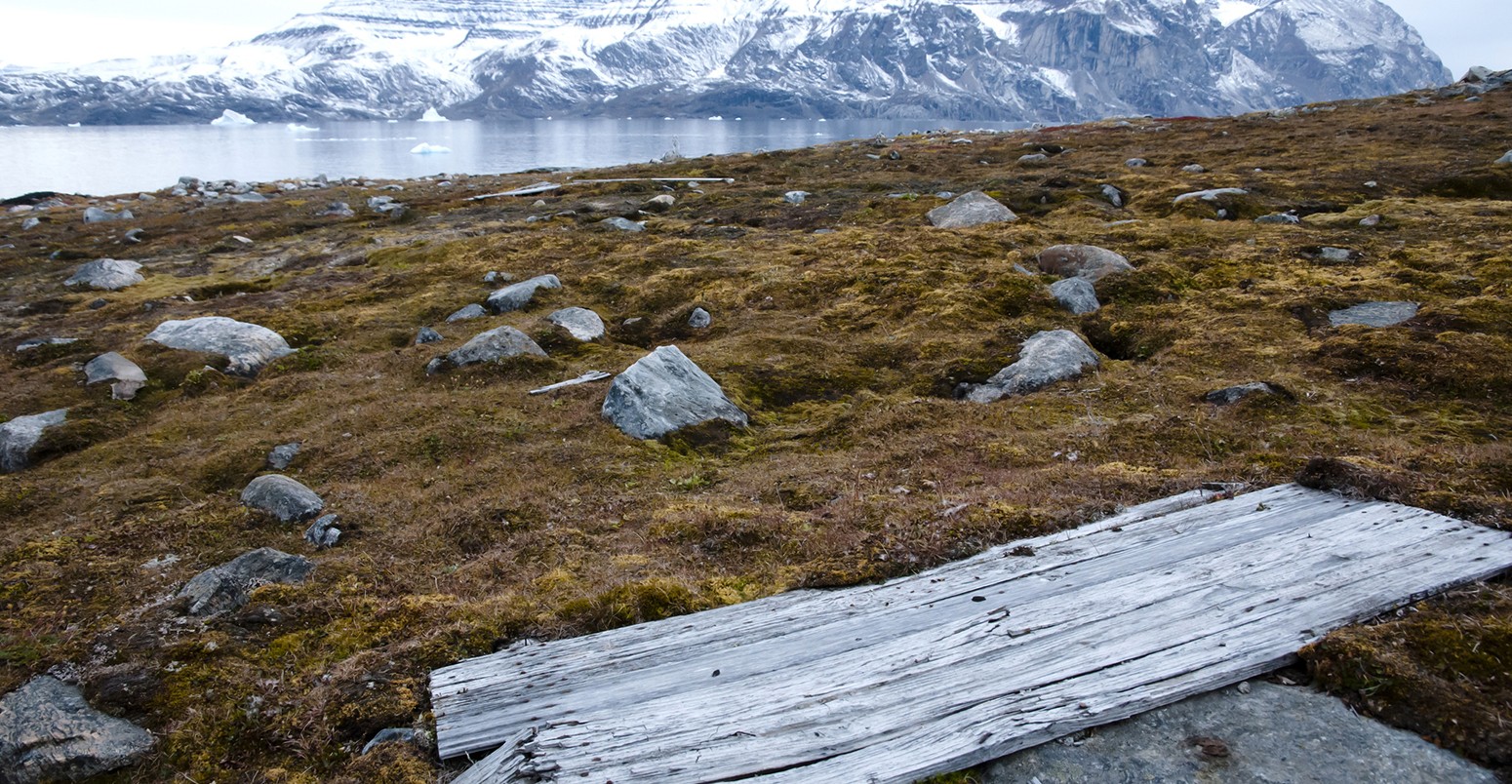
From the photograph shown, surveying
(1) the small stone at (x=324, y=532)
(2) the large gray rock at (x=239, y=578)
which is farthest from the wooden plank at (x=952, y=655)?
(1) the small stone at (x=324, y=532)

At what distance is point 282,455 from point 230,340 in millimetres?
6767

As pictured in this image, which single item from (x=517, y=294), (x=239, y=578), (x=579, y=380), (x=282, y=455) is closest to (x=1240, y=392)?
(x=579, y=380)

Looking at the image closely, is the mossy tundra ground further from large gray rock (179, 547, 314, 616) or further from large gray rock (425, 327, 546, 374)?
large gray rock (425, 327, 546, 374)

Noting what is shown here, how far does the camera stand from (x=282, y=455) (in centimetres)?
1187

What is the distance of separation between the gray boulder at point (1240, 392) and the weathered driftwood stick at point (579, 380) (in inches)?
405

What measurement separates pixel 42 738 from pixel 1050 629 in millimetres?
7335

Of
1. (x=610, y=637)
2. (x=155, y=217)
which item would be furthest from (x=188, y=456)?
(x=155, y=217)

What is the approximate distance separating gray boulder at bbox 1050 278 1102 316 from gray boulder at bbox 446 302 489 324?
44.9 feet

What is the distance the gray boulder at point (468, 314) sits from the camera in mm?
18812

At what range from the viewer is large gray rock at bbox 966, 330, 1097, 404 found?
13.0m

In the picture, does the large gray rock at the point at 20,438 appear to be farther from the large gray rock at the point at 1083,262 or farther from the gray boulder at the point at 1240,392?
the large gray rock at the point at 1083,262

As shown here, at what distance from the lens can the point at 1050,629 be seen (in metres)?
5.70

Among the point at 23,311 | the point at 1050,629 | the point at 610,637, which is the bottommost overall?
the point at 23,311

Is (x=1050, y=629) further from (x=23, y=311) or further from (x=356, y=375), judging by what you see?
(x=23, y=311)
